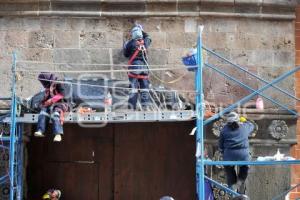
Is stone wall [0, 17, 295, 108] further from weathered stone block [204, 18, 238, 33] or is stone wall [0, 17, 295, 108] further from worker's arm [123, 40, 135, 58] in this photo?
worker's arm [123, 40, 135, 58]

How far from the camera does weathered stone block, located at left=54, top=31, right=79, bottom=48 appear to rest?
9.67 metres

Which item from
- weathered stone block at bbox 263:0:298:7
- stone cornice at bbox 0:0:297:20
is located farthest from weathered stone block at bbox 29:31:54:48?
weathered stone block at bbox 263:0:298:7

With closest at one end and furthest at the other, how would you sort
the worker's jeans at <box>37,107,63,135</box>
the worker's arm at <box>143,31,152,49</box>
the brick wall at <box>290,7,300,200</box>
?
1. the worker's jeans at <box>37,107,63,135</box>
2. the worker's arm at <box>143,31,152,49</box>
3. the brick wall at <box>290,7,300,200</box>

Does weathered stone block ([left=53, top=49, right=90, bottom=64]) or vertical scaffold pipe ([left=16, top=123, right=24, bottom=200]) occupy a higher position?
weathered stone block ([left=53, top=49, right=90, bottom=64])

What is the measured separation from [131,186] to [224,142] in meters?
1.84

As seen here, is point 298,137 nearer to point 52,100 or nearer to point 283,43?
point 283,43

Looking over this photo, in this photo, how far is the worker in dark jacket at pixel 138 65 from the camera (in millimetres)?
8750

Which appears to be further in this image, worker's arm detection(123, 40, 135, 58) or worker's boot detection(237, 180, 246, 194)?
worker's arm detection(123, 40, 135, 58)

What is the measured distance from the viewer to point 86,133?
9.66m

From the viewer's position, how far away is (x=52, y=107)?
838cm

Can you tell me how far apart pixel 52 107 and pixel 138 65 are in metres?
1.32

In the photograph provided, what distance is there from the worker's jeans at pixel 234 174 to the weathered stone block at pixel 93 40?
259 centimetres

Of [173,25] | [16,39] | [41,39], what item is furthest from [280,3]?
[16,39]

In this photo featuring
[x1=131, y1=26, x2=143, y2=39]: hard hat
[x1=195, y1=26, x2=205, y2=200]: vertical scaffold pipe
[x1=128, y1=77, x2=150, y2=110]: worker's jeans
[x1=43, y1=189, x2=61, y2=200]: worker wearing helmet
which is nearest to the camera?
[x1=195, y1=26, x2=205, y2=200]: vertical scaffold pipe
